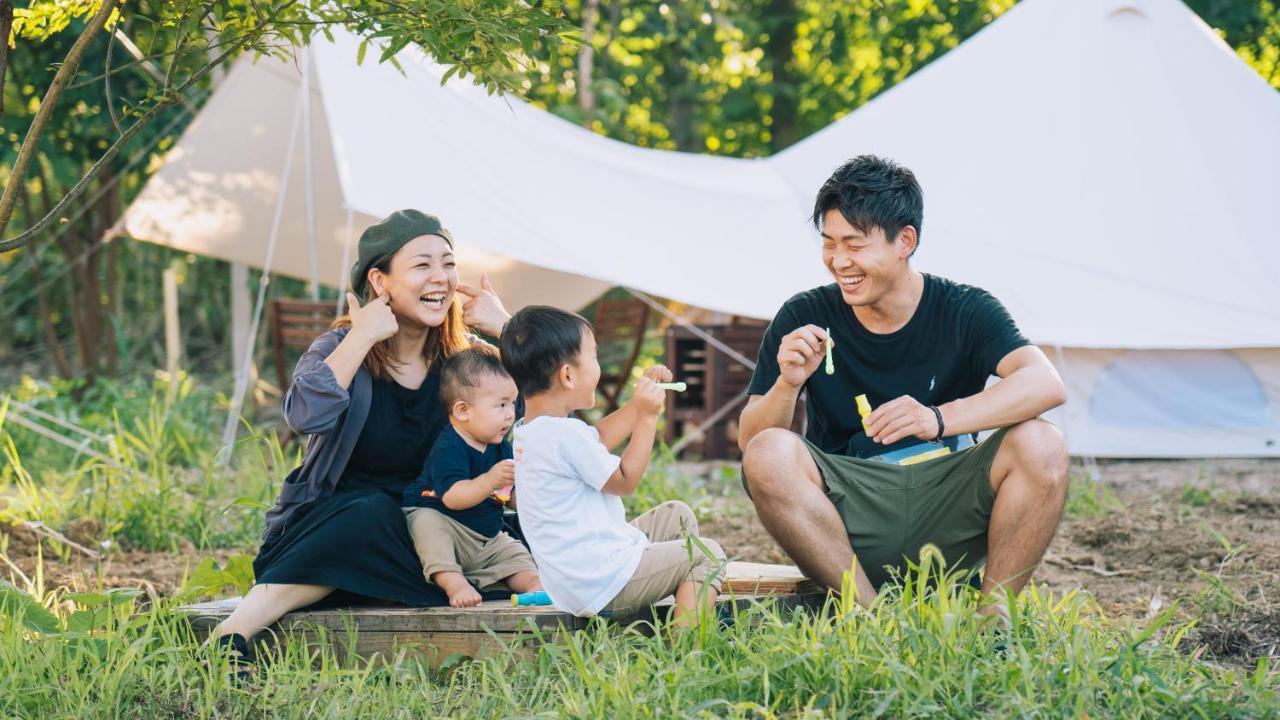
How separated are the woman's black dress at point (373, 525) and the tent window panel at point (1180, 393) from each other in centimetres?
425

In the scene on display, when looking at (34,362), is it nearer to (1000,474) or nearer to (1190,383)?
(1190,383)

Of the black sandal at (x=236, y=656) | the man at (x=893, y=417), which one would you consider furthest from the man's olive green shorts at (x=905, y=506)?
the black sandal at (x=236, y=656)

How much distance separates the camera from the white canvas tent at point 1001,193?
605 cm

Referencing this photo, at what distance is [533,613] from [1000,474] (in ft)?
3.34

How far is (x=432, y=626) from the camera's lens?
2727 mm

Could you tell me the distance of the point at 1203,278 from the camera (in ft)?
20.4

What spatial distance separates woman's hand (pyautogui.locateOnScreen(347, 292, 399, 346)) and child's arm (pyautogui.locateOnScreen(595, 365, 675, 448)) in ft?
1.68

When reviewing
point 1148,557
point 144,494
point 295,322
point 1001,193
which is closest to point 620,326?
point 295,322

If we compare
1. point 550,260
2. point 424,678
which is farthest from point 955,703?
point 550,260

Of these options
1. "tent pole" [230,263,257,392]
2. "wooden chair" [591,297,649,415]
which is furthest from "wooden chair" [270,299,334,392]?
"wooden chair" [591,297,649,415]

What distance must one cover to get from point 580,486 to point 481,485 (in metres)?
0.31

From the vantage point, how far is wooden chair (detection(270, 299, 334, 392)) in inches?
257

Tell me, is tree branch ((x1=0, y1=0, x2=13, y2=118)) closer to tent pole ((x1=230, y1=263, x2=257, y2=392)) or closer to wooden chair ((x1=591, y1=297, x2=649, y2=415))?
wooden chair ((x1=591, y1=297, x2=649, y2=415))

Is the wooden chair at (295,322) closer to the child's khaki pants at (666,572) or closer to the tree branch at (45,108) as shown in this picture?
the tree branch at (45,108)
